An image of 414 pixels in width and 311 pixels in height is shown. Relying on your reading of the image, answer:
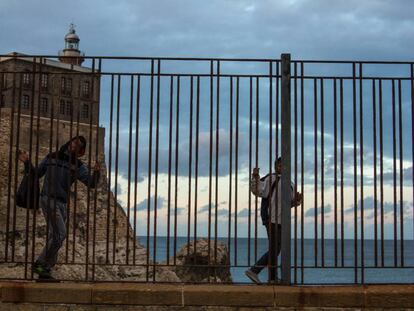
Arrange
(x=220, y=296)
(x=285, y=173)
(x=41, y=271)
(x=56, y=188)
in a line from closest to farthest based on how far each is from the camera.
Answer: (x=220, y=296), (x=285, y=173), (x=41, y=271), (x=56, y=188)

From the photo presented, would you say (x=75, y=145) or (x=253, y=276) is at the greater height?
(x=75, y=145)

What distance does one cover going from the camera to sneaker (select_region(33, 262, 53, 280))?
24.4ft

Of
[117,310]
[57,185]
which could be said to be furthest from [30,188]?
[117,310]

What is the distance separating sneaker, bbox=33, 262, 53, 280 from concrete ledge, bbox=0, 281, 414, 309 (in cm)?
43

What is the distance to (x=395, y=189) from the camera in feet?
23.3

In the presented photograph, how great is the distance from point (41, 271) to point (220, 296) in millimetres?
1921

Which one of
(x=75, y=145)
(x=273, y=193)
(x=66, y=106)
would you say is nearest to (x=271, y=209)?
(x=273, y=193)

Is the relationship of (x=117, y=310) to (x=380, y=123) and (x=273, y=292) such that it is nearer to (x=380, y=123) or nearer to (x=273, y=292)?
(x=273, y=292)

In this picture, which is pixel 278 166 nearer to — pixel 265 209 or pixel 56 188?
pixel 265 209

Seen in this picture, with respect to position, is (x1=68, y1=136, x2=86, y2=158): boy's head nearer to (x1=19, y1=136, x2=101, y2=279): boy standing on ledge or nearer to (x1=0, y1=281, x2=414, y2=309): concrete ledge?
(x1=19, y1=136, x2=101, y2=279): boy standing on ledge

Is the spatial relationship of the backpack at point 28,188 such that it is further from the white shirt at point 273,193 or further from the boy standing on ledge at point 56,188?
the white shirt at point 273,193

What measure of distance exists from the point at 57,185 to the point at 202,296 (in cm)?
197

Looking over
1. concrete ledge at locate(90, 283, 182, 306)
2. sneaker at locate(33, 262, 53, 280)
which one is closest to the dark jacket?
sneaker at locate(33, 262, 53, 280)

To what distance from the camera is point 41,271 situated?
7445 millimetres
